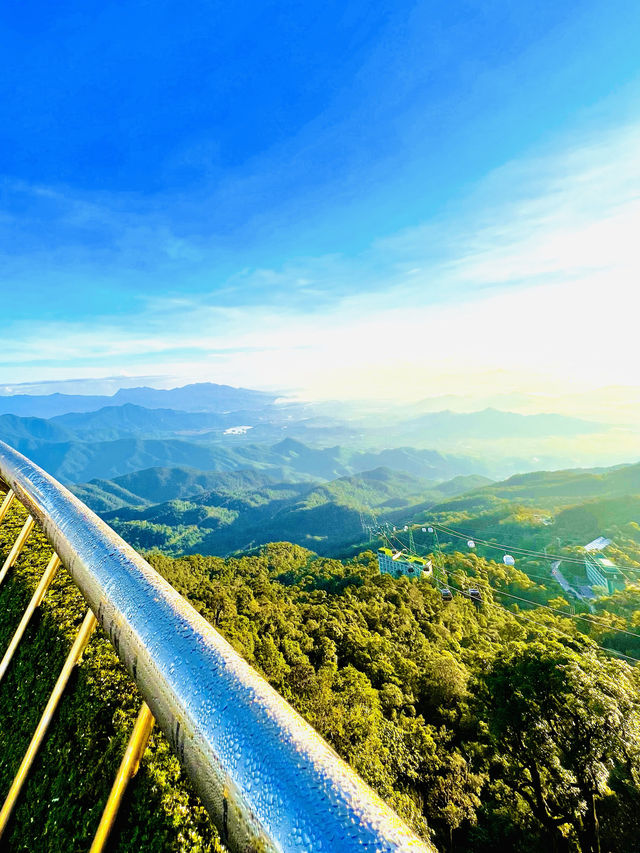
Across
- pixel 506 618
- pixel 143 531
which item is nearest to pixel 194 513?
pixel 143 531

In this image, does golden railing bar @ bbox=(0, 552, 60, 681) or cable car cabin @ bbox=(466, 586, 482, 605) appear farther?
cable car cabin @ bbox=(466, 586, 482, 605)

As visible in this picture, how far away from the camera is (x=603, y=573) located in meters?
45.6

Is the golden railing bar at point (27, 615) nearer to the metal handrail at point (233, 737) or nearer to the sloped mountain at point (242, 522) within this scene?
the metal handrail at point (233, 737)

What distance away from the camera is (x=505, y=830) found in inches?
342

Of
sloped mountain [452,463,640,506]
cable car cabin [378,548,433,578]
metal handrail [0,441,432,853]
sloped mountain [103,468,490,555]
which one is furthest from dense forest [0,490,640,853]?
sloped mountain [452,463,640,506]

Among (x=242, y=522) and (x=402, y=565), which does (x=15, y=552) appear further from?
(x=242, y=522)

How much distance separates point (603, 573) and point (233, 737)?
2331 inches

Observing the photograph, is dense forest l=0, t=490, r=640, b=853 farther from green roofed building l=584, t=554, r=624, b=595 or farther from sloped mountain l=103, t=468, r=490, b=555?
sloped mountain l=103, t=468, r=490, b=555

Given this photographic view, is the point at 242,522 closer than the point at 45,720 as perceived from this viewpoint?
No

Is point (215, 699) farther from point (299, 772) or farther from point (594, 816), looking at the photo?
point (594, 816)

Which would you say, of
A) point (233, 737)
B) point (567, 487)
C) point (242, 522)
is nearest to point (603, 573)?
point (233, 737)

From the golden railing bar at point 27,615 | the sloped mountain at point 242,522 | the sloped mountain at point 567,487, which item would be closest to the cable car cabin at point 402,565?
the golden railing bar at point 27,615

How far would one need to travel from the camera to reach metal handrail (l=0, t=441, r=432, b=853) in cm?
51

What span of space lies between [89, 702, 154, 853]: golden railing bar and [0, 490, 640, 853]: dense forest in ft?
0.13
